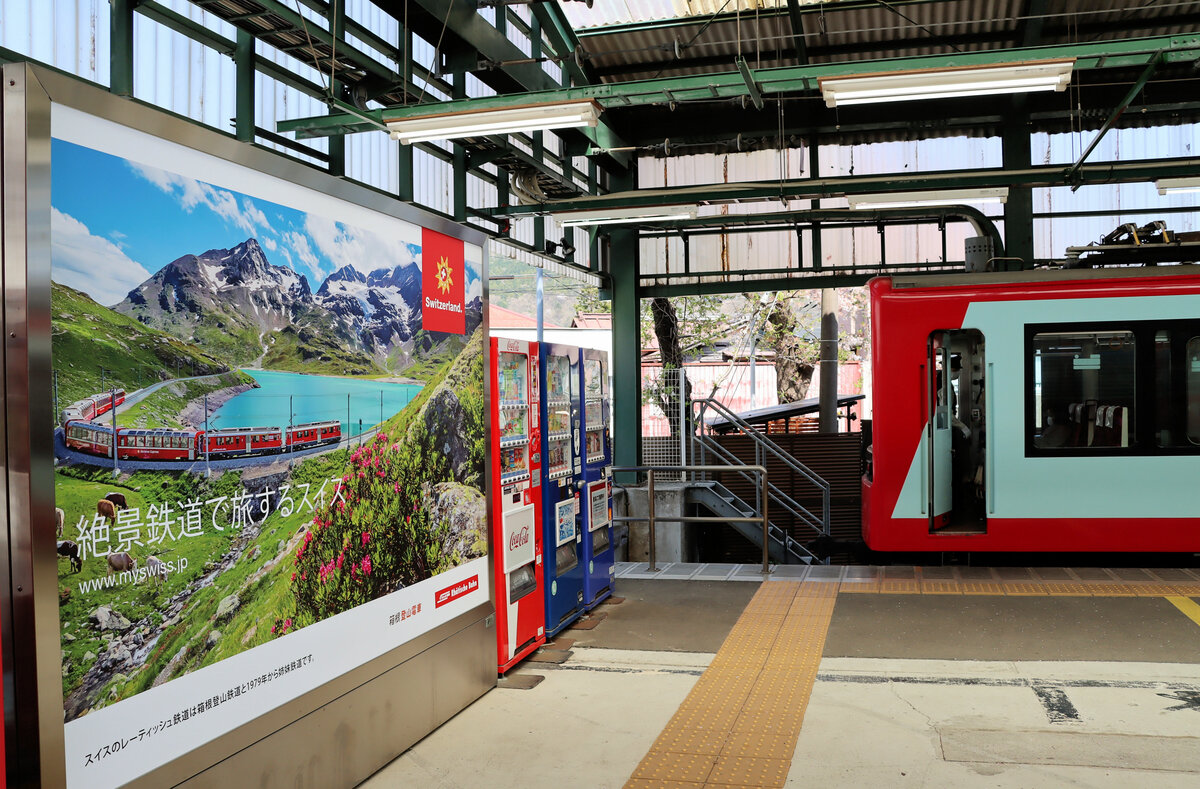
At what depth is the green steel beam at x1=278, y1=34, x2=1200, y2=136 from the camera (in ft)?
20.0

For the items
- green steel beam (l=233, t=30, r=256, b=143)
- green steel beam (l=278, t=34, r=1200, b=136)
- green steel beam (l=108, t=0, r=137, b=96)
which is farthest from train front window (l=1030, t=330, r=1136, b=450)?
green steel beam (l=108, t=0, r=137, b=96)

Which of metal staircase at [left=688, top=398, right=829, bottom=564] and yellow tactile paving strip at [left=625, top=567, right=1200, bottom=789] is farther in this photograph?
metal staircase at [left=688, top=398, right=829, bottom=564]

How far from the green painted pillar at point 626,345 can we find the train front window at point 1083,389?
637cm

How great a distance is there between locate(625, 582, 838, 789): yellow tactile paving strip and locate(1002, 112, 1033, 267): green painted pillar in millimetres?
6512

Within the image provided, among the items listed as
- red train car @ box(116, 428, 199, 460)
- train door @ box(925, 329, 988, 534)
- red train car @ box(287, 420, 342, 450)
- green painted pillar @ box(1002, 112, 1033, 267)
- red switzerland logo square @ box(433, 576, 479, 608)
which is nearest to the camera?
red train car @ box(116, 428, 199, 460)

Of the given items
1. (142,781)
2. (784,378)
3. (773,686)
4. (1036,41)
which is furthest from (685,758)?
(784,378)

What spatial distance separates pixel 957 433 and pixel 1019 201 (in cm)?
434

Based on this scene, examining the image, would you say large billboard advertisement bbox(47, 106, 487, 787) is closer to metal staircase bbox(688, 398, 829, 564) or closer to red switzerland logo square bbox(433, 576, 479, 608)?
red switzerland logo square bbox(433, 576, 479, 608)

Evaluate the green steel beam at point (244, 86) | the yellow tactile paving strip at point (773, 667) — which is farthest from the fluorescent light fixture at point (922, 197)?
the green steel beam at point (244, 86)

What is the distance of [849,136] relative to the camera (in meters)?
13.3

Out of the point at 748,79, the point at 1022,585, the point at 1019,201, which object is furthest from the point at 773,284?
the point at 748,79

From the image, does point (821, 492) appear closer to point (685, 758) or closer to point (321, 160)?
point (321, 160)

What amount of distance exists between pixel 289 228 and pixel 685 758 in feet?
9.88

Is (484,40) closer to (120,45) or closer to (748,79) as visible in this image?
(748,79)
